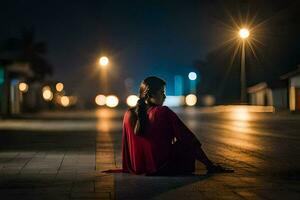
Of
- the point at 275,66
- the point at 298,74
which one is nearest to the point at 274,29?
the point at 275,66

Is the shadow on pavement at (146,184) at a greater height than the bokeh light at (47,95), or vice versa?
the bokeh light at (47,95)

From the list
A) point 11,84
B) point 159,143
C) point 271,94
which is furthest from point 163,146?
point 271,94

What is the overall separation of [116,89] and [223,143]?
129682 mm

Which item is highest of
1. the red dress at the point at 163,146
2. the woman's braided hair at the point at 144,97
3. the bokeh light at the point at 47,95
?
the bokeh light at the point at 47,95

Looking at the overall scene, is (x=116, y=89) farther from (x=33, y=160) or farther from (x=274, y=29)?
(x=33, y=160)

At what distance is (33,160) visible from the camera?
578 inches

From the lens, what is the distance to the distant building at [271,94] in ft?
231

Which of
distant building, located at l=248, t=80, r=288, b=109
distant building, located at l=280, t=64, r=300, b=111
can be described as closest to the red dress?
distant building, located at l=280, t=64, r=300, b=111

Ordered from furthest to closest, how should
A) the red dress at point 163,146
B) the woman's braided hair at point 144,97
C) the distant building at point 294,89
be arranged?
the distant building at point 294,89, the woman's braided hair at point 144,97, the red dress at point 163,146

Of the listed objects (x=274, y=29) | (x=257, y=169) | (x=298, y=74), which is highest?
(x=274, y=29)

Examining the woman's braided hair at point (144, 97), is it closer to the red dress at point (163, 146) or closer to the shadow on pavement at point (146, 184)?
the red dress at point (163, 146)

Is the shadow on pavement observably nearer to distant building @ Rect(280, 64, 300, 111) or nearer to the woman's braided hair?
the woman's braided hair

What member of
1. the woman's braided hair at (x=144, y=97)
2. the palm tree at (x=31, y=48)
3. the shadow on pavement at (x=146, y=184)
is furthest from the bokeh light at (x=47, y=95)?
the shadow on pavement at (x=146, y=184)

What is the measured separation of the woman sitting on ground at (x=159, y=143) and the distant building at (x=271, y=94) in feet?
189
